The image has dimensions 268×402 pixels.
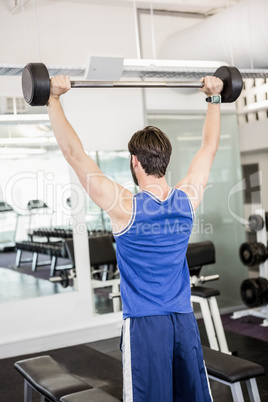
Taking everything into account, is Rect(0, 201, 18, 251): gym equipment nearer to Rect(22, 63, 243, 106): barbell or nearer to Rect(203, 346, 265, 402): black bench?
Rect(203, 346, 265, 402): black bench

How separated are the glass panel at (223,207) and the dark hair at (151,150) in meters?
3.61

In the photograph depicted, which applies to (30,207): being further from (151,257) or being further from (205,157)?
(151,257)

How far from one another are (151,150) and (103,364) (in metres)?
2.75

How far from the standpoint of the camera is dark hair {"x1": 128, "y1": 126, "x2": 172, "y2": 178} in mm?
1477

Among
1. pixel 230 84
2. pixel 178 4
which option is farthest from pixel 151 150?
pixel 178 4

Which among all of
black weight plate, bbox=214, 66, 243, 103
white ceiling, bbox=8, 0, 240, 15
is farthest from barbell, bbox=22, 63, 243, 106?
white ceiling, bbox=8, 0, 240, 15

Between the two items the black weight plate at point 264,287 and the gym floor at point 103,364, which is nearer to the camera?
the gym floor at point 103,364

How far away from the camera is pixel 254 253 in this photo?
477 centimetres

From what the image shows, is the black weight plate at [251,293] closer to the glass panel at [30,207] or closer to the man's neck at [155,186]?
the glass panel at [30,207]

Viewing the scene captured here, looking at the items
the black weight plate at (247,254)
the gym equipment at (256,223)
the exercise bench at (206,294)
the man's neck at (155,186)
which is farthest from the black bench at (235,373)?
the gym equipment at (256,223)

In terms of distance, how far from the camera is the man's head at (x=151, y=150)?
1477 mm

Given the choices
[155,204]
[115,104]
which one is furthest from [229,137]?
[155,204]

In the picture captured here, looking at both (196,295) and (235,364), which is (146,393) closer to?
(235,364)

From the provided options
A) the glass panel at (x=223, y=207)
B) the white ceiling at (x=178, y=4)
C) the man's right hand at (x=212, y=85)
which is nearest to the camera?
the man's right hand at (x=212, y=85)
